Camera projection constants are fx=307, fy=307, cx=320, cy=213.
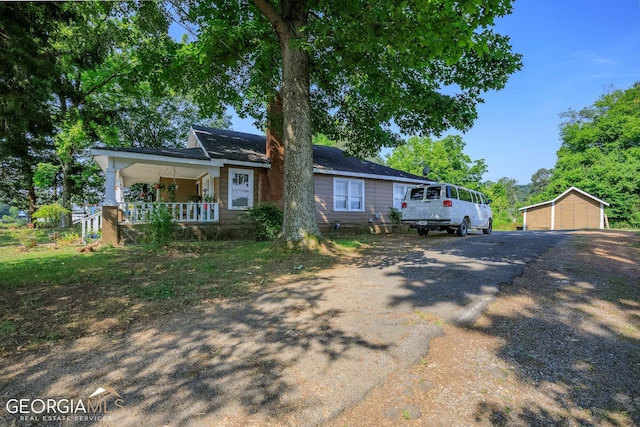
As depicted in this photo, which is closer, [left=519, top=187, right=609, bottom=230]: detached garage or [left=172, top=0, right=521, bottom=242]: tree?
[left=172, top=0, right=521, bottom=242]: tree

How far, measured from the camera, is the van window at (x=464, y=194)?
38.1 feet

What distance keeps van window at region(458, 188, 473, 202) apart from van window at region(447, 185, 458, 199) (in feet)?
0.99

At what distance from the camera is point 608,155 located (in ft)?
112

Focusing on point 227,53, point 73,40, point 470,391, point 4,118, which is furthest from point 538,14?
point 73,40

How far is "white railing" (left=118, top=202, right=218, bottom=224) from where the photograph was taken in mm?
10773

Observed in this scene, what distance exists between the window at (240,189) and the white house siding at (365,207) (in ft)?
10.2

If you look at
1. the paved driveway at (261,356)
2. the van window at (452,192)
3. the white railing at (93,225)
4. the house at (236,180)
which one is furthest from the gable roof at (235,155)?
Answer: the paved driveway at (261,356)

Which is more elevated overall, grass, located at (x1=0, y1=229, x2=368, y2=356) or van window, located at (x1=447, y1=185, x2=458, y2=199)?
van window, located at (x1=447, y1=185, x2=458, y2=199)

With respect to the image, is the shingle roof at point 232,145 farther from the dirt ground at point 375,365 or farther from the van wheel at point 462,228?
the dirt ground at point 375,365

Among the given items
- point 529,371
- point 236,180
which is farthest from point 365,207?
point 529,371

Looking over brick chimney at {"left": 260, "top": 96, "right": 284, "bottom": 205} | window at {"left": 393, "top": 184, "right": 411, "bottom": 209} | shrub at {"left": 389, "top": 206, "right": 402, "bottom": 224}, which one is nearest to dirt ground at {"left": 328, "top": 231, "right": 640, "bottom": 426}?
brick chimney at {"left": 260, "top": 96, "right": 284, "bottom": 205}

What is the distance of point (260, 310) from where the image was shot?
3.92m

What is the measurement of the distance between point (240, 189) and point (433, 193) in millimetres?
7762

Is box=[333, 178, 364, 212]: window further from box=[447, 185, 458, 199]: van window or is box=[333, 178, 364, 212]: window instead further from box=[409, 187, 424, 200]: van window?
box=[447, 185, 458, 199]: van window
